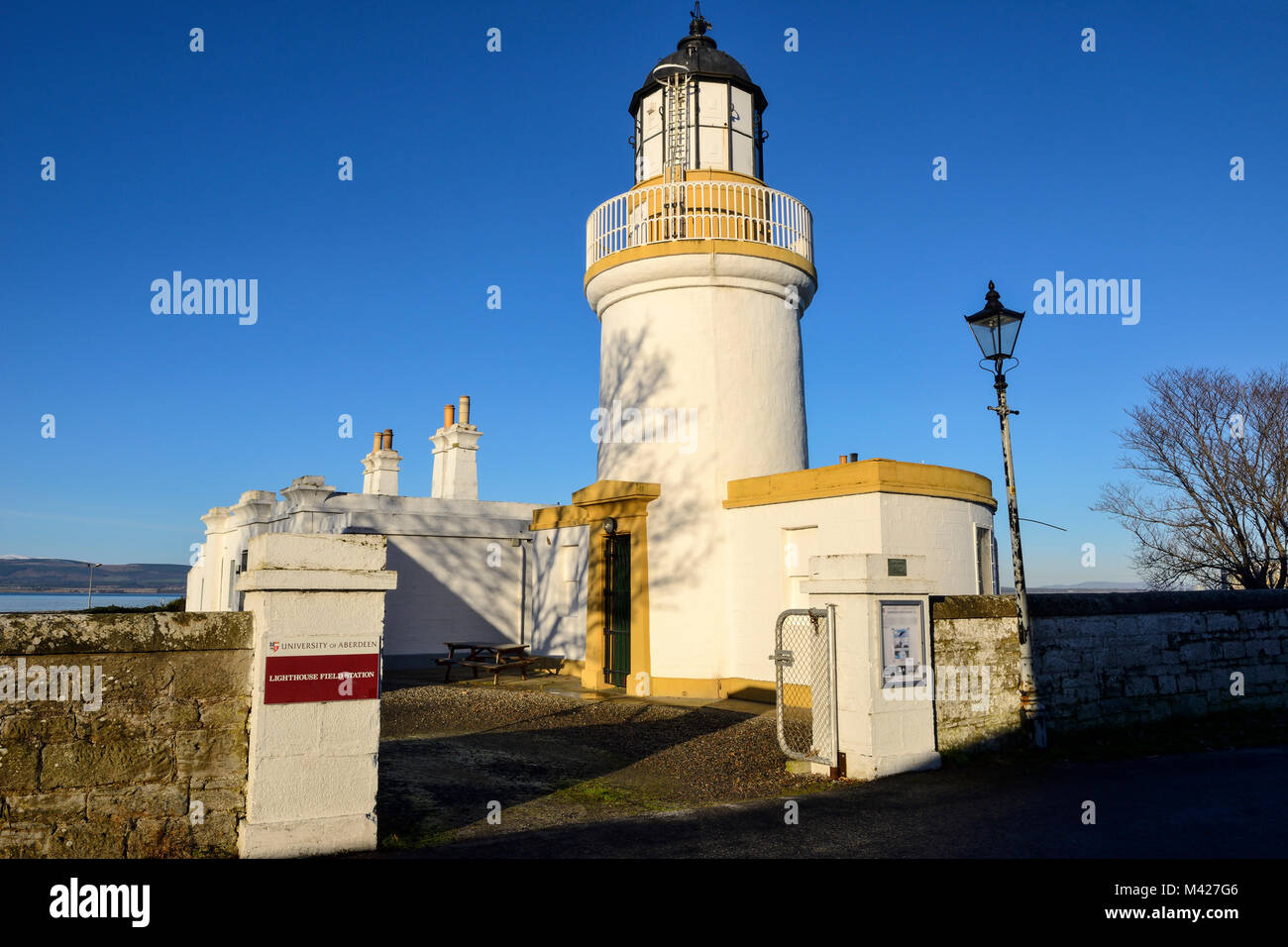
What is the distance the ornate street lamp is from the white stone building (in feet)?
9.23

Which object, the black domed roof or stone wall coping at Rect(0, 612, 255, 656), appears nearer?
stone wall coping at Rect(0, 612, 255, 656)

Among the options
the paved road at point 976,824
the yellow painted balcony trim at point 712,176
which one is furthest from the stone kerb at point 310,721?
the yellow painted balcony trim at point 712,176

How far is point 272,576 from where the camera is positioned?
5273mm

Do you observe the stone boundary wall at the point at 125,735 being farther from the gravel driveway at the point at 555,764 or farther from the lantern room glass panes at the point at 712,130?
the lantern room glass panes at the point at 712,130

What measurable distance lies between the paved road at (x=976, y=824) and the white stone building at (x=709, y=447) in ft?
15.4

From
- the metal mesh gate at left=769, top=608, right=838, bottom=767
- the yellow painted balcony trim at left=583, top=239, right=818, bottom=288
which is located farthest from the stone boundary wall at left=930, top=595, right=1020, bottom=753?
the yellow painted balcony trim at left=583, top=239, right=818, bottom=288

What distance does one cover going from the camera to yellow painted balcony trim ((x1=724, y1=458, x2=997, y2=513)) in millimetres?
11891

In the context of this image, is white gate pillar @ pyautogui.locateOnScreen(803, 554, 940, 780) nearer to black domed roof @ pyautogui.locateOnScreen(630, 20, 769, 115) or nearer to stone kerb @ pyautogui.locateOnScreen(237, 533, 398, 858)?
stone kerb @ pyautogui.locateOnScreen(237, 533, 398, 858)

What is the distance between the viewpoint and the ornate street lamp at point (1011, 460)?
893 cm

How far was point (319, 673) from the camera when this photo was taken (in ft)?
17.6
